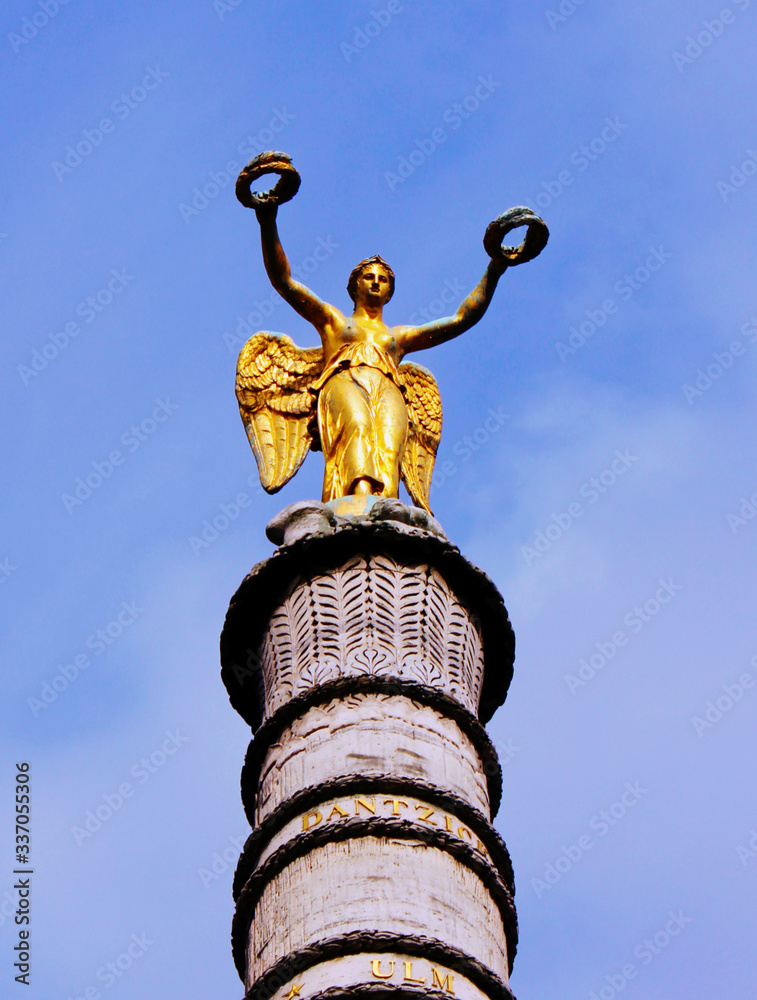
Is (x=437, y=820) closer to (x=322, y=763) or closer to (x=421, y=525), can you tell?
(x=322, y=763)

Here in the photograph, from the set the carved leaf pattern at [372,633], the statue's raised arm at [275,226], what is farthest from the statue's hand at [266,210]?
the carved leaf pattern at [372,633]

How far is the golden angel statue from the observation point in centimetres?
1270

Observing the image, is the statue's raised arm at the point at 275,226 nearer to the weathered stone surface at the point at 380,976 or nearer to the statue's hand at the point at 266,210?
the statue's hand at the point at 266,210

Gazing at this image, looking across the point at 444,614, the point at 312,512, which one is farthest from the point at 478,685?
the point at 312,512

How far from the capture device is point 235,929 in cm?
988

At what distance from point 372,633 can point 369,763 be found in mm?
1093

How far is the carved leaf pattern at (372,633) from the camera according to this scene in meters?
10.6

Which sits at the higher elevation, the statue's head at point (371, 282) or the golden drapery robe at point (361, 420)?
the statue's head at point (371, 282)

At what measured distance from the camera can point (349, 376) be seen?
1316cm

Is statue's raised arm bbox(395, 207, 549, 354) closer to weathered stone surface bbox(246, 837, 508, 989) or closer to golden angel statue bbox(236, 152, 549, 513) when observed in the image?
golden angel statue bbox(236, 152, 549, 513)

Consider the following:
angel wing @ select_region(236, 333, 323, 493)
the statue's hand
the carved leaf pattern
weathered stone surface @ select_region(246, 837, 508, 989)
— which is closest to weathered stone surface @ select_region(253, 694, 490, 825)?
the carved leaf pattern

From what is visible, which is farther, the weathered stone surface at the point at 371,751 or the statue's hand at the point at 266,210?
the statue's hand at the point at 266,210

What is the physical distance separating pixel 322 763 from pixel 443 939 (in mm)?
1349

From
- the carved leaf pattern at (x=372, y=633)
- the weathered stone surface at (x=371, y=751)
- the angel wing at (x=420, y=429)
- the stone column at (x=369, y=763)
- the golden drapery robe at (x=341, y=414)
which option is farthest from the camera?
the angel wing at (x=420, y=429)
